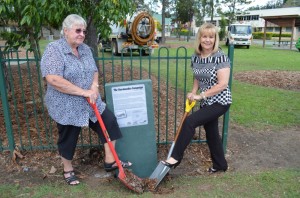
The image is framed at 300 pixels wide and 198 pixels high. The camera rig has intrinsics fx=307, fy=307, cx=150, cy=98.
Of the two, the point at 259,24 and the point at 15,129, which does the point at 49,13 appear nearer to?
the point at 15,129

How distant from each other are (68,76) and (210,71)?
1.37m

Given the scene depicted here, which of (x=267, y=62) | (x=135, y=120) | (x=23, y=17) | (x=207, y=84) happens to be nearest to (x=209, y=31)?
(x=207, y=84)

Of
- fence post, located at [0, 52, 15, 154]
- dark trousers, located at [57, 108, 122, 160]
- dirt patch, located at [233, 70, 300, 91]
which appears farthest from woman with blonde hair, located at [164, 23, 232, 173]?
dirt patch, located at [233, 70, 300, 91]

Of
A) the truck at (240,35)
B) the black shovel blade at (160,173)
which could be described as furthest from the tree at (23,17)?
the truck at (240,35)

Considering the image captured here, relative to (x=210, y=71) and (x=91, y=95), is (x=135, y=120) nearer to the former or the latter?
(x=91, y=95)

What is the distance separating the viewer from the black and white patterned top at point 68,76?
2.72 meters

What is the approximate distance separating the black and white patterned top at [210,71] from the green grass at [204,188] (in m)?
0.88

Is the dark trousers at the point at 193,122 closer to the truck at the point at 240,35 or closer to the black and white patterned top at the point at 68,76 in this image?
the black and white patterned top at the point at 68,76

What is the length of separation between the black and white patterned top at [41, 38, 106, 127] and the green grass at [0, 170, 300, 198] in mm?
768

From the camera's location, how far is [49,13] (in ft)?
10.3

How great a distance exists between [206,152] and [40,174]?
2103 mm

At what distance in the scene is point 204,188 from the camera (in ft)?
10.6

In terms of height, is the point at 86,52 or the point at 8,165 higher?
the point at 86,52

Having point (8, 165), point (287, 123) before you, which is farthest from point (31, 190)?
point (287, 123)
